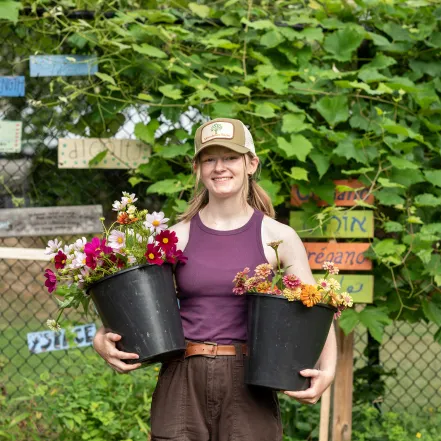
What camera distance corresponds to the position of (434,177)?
376 centimetres

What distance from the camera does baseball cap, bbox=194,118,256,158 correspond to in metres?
2.38

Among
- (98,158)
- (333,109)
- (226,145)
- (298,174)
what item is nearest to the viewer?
(226,145)

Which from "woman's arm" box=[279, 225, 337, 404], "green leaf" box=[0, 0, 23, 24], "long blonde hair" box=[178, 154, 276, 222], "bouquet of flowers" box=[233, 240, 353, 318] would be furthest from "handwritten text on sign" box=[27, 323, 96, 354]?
"bouquet of flowers" box=[233, 240, 353, 318]

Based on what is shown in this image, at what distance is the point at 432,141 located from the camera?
3900 mm

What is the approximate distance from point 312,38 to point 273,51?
216mm

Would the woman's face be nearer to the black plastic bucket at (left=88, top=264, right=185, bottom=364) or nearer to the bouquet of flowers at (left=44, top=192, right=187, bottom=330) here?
the bouquet of flowers at (left=44, top=192, right=187, bottom=330)

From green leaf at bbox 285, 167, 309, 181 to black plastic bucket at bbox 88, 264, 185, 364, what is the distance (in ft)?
4.93

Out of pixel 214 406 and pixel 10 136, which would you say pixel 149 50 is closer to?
pixel 10 136

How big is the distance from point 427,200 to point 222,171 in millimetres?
1649

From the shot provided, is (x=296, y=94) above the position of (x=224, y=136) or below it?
above

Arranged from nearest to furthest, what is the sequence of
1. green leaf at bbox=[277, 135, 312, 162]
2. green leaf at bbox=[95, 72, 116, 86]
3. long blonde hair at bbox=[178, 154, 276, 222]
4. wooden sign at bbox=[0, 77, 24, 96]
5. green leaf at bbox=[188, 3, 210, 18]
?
long blonde hair at bbox=[178, 154, 276, 222] < green leaf at bbox=[277, 135, 312, 162] < green leaf at bbox=[95, 72, 116, 86] < green leaf at bbox=[188, 3, 210, 18] < wooden sign at bbox=[0, 77, 24, 96]

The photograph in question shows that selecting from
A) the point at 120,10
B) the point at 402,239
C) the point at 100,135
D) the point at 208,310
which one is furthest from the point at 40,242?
the point at 208,310

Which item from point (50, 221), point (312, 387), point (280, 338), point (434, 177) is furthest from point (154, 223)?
point (434, 177)

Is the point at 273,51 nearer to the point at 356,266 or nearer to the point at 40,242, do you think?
the point at 356,266
